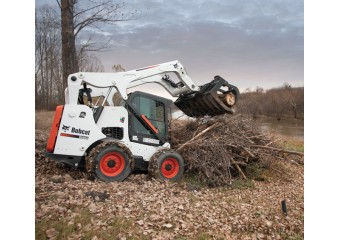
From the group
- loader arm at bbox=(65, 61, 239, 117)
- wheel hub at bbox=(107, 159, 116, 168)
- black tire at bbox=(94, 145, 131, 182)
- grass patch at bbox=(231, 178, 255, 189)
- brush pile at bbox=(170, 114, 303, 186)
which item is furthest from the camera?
brush pile at bbox=(170, 114, 303, 186)

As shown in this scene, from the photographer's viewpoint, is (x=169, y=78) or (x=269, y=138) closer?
(x=169, y=78)

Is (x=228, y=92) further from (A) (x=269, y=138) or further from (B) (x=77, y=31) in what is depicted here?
(B) (x=77, y=31)

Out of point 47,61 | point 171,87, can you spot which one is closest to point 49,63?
point 47,61

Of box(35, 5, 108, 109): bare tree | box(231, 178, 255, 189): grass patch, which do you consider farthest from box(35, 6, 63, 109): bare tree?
box(231, 178, 255, 189): grass patch

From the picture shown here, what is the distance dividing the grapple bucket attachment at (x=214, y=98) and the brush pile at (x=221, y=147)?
21.5 inches

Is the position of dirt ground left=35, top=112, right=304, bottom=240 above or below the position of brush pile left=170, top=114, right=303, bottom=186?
below

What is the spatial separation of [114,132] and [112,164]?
0.77m

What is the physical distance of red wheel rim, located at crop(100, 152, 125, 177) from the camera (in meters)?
6.84

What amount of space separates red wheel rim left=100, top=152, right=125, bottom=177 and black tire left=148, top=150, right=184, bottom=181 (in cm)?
70

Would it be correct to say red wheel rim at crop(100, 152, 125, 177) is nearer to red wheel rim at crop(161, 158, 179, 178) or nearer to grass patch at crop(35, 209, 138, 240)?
red wheel rim at crop(161, 158, 179, 178)

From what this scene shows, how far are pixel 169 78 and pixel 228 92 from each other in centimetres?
153

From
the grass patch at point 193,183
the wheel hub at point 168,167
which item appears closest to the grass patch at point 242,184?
the grass patch at point 193,183

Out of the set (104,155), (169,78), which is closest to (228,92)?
(169,78)

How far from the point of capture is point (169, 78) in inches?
328
